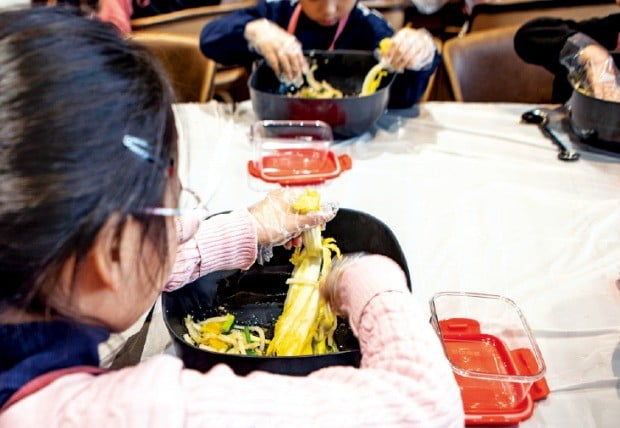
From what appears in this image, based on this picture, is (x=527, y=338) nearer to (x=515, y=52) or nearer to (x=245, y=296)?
(x=245, y=296)

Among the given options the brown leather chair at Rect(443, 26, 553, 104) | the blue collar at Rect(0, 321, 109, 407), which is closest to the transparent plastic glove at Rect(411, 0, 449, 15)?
the brown leather chair at Rect(443, 26, 553, 104)

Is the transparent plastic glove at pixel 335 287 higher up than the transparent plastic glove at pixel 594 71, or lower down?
lower down

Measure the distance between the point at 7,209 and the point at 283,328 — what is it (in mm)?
397

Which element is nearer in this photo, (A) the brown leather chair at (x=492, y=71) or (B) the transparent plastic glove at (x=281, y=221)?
(B) the transparent plastic glove at (x=281, y=221)

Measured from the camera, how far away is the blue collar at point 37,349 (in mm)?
431

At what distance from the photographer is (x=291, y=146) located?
1.21m

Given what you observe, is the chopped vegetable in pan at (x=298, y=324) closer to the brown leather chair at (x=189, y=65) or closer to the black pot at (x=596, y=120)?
the black pot at (x=596, y=120)

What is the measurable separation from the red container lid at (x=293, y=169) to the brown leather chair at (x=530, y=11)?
1.16 m

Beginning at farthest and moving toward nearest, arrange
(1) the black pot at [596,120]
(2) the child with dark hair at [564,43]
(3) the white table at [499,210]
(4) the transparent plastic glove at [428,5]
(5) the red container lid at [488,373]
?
(4) the transparent plastic glove at [428,5]
(2) the child with dark hair at [564,43]
(1) the black pot at [596,120]
(3) the white table at [499,210]
(5) the red container lid at [488,373]

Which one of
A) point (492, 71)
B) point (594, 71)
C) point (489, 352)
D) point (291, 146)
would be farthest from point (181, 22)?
point (489, 352)

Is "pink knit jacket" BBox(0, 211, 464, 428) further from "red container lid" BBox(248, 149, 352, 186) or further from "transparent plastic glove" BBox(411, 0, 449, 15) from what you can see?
"transparent plastic glove" BBox(411, 0, 449, 15)

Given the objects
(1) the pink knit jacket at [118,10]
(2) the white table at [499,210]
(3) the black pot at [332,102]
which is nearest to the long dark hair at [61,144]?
(2) the white table at [499,210]

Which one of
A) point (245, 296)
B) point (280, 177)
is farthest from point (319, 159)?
point (245, 296)

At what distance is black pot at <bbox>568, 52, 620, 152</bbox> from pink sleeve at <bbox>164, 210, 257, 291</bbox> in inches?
32.2
